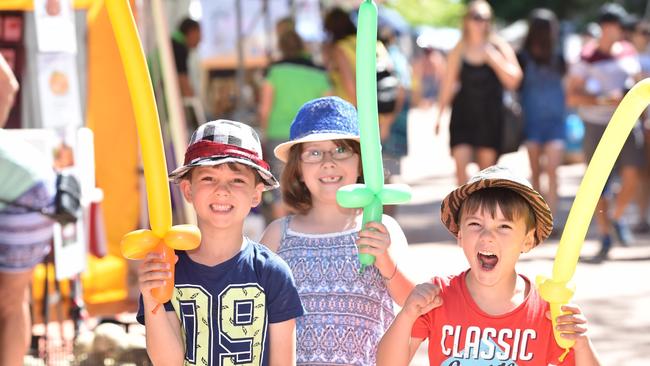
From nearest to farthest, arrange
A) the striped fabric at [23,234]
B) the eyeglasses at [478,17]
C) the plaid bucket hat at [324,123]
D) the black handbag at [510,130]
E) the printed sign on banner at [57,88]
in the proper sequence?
the plaid bucket hat at [324,123] < the striped fabric at [23,234] < the printed sign on banner at [57,88] < the eyeglasses at [478,17] < the black handbag at [510,130]

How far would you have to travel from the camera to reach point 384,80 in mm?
8352

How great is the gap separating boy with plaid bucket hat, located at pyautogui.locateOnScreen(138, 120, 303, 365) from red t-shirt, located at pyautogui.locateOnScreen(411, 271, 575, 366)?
393mm

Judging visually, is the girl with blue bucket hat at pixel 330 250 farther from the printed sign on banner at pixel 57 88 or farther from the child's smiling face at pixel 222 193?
the printed sign on banner at pixel 57 88

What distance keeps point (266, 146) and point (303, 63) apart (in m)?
0.68

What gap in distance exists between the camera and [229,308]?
332cm

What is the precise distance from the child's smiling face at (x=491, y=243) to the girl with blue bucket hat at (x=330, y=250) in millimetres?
478

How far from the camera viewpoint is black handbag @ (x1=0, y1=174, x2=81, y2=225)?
4.77 meters

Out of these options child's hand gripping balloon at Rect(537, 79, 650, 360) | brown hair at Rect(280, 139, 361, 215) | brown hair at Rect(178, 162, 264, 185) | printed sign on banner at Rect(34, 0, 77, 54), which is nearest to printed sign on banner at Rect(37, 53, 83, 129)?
printed sign on banner at Rect(34, 0, 77, 54)

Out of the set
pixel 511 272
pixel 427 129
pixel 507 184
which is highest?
pixel 427 129

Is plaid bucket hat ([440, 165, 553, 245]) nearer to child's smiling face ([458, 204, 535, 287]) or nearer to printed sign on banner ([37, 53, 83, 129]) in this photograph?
child's smiling face ([458, 204, 535, 287])

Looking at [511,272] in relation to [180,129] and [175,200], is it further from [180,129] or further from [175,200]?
[175,200]

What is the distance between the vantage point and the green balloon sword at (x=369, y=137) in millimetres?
3121

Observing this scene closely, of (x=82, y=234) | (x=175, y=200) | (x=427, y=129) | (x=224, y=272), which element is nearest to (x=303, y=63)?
(x=175, y=200)

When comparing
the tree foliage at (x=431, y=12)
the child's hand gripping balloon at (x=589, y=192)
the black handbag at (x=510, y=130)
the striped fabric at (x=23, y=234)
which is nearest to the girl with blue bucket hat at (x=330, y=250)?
the child's hand gripping balloon at (x=589, y=192)
